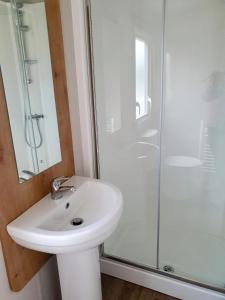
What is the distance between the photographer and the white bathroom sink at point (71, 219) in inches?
39.1

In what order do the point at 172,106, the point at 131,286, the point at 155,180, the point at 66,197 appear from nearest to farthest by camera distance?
the point at 66,197 < the point at 131,286 < the point at 172,106 < the point at 155,180

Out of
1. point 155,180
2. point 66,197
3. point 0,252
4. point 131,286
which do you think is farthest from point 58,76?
point 131,286

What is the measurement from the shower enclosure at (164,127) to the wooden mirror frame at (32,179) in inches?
11.5

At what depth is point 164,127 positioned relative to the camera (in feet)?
6.68

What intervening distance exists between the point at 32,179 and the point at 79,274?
0.58 meters

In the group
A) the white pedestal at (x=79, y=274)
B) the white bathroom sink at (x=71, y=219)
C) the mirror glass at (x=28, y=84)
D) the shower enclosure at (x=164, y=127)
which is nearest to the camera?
the white bathroom sink at (x=71, y=219)

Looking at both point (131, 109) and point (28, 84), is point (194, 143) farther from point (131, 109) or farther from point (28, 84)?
point (28, 84)

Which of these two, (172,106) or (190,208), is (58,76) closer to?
(172,106)

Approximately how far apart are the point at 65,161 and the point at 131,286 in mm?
1074

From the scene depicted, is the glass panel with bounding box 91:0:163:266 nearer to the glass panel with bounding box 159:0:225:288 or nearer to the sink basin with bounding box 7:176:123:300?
the glass panel with bounding box 159:0:225:288

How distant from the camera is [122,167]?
7.02 feet

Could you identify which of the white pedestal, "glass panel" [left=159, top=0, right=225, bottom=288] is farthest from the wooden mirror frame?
"glass panel" [left=159, top=0, right=225, bottom=288]

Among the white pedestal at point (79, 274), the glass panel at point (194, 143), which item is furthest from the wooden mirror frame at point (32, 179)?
the glass panel at point (194, 143)

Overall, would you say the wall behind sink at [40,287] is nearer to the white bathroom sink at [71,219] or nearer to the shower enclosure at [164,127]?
the white bathroom sink at [71,219]
